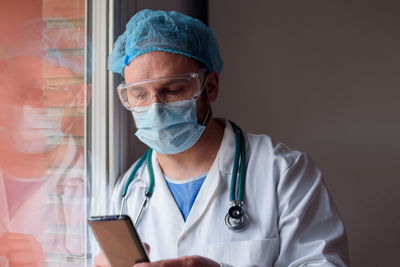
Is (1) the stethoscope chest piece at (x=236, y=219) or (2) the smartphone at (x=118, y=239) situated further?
(1) the stethoscope chest piece at (x=236, y=219)

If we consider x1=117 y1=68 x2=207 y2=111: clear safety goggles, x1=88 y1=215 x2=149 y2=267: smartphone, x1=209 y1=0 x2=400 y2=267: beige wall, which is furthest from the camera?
x1=209 y1=0 x2=400 y2=267: beige wall

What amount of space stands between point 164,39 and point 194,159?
17.4 inches

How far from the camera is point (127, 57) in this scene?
4.40 feet

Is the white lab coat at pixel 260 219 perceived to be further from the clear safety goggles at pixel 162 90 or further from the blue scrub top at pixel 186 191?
the clear safety goggles at pixel 162 90

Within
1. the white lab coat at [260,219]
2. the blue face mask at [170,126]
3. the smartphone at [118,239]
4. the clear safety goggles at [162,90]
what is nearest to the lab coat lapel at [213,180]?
the white lab coat at [260,219]

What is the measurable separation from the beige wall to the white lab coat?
67 centimetres

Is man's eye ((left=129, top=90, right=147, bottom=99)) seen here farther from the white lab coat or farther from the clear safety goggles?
the white lab coat

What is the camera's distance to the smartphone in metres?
0.89

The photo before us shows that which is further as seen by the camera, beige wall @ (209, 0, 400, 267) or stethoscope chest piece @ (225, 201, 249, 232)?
beige wall @ (209, 0, 400, 267)

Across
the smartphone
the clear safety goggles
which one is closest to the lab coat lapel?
the clear safety goggles

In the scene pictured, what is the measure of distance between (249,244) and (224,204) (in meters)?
0.16

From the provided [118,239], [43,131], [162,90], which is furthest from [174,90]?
Answer: [118,239]

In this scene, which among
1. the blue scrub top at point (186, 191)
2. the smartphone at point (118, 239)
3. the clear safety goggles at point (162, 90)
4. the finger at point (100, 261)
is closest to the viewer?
the smartphone at point (118, 239)

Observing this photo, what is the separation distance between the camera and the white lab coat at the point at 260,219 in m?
1.25
